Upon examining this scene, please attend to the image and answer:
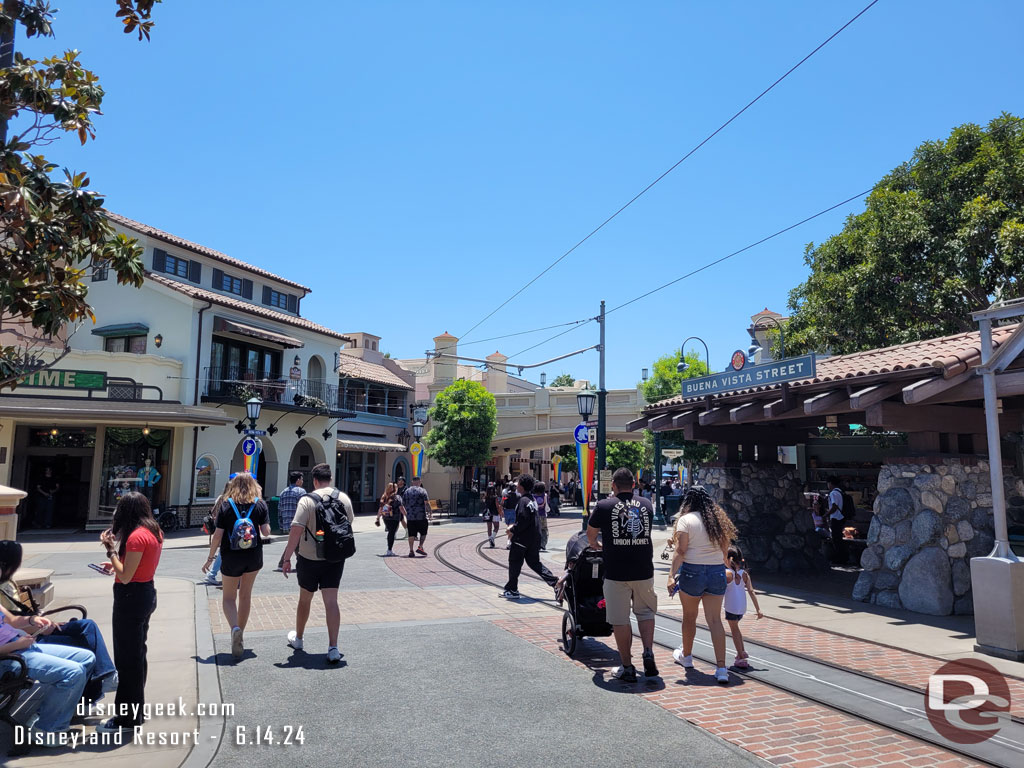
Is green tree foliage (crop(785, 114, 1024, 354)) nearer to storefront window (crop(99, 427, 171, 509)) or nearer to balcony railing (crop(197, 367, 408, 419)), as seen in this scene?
balcony railing (crop(197, 367, 408, 419))

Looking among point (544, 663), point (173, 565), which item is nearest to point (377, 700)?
point (544, 663)

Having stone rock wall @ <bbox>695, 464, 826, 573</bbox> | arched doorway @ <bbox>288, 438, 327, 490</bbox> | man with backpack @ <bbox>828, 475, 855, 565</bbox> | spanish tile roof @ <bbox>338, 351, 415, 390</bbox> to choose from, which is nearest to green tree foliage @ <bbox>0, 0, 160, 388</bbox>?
stone rock wall @ <bbox>695, 464, 826, 573</bbox>

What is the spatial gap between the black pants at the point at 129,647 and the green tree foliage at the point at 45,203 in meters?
1.82

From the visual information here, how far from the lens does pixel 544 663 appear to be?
6703 millimetres

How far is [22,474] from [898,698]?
81.7 ft

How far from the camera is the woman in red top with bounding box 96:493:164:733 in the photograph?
4855 mm

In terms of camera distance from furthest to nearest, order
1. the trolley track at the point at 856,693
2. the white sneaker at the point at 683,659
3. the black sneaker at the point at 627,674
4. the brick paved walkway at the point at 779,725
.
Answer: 1. the white sneaker at the point at 683,659
2. the black sneaker at the point at 627,674
3. the trolley track at the point at 856,693
4. the brick paved walkway at the point at 779,725

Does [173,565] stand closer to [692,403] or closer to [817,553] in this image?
[692,403]

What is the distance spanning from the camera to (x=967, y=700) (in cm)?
580

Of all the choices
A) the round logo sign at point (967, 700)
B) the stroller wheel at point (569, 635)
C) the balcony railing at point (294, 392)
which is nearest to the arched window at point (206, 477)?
the balcony railing at point (294, 392)

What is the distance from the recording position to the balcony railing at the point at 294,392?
25125mm

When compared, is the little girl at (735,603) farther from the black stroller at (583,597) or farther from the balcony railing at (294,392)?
the balcony railing at (294,392)

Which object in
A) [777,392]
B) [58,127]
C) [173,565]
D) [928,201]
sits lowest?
[173,565]

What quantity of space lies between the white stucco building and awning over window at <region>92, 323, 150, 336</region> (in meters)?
0.04
